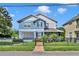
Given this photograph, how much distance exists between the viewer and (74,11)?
930 centimetres

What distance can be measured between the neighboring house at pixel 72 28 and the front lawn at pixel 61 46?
148mm

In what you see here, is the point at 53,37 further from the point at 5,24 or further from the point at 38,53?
the point at 5,24

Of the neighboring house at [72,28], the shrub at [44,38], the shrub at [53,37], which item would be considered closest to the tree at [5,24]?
the shrub at [44,38]

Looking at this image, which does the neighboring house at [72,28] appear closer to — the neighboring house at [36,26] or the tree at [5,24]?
the neighboring house at [36,26]

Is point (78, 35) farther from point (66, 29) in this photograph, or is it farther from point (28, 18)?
point (28, 18)

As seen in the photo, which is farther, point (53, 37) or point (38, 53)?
point (53, 37)

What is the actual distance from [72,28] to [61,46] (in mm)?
344

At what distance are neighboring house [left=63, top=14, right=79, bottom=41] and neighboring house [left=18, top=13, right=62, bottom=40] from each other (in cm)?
18

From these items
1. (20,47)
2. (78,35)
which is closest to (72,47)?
(78,35)

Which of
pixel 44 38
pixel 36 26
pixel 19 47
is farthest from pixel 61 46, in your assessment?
pixel 19 47

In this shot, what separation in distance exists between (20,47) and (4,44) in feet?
0.87

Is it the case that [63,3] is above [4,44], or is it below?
above

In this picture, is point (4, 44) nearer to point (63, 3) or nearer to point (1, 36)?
point (1, 36)

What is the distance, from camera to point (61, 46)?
9484 mm
